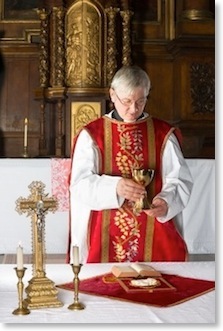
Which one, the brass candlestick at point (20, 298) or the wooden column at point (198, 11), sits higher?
the wooden column at point (198, 11)

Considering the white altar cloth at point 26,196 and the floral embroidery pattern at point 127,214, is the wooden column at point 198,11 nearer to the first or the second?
the white altar cloth at point 26,196

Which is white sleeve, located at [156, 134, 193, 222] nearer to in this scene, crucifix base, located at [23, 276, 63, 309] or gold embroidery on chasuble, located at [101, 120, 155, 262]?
gold embroidery on chasuble, located at [101, 120, 155, 262]

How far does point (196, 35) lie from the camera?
4996 mm

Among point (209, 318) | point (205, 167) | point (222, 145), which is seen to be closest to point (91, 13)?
point (205, 167)

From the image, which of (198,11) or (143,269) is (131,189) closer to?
(143,269)

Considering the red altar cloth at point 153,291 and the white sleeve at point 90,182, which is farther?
the white sleeve at point 90,182

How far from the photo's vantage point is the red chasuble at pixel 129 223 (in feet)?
7.30

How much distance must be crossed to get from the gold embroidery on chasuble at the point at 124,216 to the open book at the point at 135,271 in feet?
1.76

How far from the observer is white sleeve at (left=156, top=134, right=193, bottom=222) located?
2.06 meters

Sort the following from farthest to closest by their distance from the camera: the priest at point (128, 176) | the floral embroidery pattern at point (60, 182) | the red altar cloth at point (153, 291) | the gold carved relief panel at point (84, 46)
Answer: the gold carved relief panel at point (84, 46) → the floral embroidery pattern at point (60, 182) → the priest at point (128, 176) → the red altar cloth at point (153, 291)

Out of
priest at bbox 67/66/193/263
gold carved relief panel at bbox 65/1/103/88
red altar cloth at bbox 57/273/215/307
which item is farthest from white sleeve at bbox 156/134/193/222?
gold carved relief panel at bbox 65/1/103/88

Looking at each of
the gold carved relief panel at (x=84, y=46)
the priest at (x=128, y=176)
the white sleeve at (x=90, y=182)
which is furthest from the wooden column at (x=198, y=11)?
the white sleeve at (x=90, y=182)

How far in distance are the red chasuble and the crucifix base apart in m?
0.80

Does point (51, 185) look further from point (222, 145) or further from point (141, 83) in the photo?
point (222, 145)
